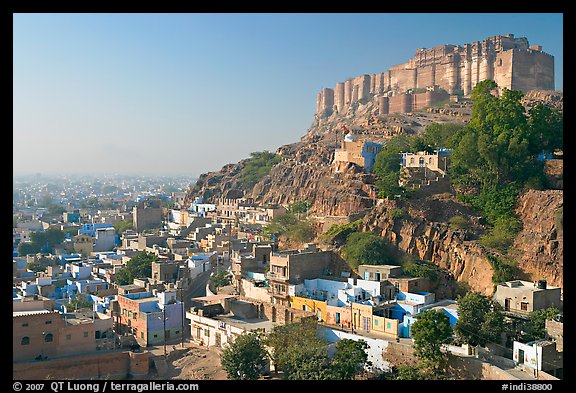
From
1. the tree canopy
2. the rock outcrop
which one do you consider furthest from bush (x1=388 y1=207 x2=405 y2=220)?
the tree canopy

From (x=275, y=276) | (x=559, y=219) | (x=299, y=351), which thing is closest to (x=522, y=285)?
(x=559, y=219)

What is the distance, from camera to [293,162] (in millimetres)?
26344

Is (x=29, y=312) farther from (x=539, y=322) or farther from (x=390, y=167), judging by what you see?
(x=390, y=167)

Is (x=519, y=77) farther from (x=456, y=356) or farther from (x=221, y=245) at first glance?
(x=456, y=356)

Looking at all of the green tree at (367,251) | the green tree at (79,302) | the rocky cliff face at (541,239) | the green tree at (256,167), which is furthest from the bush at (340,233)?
the green tree at (256,167)

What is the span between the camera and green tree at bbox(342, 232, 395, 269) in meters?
13.3

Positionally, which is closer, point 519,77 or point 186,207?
point 519,77

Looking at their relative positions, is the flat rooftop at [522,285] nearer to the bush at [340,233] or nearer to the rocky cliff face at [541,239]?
the rocky cliff face at [541,239]

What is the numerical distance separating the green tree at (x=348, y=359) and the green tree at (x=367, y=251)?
3.26 m

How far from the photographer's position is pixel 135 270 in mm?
16469

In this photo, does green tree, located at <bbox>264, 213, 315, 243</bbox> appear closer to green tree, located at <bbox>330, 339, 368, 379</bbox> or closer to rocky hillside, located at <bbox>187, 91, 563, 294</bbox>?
rocky hillside, located at <bbox>187, 91, 563, 294</bbox>
